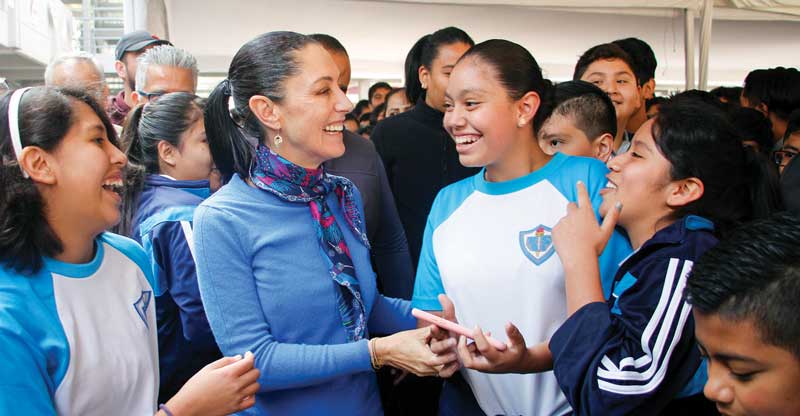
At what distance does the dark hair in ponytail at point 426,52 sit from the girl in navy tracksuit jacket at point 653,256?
Answer: 1.71 m

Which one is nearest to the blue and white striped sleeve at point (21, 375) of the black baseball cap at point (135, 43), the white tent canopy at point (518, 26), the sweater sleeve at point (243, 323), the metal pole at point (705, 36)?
the sweater sleeve at point (243, 323)

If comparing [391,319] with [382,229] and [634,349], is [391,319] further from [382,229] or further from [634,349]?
[634,349]

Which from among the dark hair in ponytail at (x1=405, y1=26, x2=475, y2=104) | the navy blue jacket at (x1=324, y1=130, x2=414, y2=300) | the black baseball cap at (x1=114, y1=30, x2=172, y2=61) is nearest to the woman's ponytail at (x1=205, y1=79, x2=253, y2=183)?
the navy blue jacket at (x1=324, y1=130, x2=414, y2=300)

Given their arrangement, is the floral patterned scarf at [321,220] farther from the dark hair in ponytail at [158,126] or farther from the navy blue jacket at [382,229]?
the dark hair in ponytail at [158,126]

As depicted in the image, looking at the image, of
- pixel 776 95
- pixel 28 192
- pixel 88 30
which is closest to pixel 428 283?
pixel 28 192

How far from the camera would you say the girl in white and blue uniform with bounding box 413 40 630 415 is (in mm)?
1745

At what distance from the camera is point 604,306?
150cm

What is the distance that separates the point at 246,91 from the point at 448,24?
5197 millimetres

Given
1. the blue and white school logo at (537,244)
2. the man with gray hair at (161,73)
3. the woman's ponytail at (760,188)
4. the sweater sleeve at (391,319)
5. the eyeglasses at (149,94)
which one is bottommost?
the sweater sleeve at (391,319)

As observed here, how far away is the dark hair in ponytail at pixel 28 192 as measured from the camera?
1.37 metres

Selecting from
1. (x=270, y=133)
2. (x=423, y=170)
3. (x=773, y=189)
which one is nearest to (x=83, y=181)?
(x=270, y=133)

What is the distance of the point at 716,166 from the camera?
5.21 feet

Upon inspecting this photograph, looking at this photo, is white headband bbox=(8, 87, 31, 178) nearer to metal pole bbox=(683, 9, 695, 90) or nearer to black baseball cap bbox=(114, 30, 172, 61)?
black baseball cap bbox=(114, 30, 172, 61)

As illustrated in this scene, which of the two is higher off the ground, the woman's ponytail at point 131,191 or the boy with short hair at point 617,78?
the boy with short hair at point 617,78
